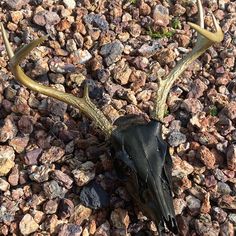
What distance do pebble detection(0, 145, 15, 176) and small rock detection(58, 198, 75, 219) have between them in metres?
→ 0.50

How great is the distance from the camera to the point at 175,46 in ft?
16.6

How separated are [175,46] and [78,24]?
0.88 m

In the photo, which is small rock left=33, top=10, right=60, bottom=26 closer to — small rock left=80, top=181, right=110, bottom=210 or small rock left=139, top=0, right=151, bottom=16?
small rock left=139, top=0, right=151, bottom=16

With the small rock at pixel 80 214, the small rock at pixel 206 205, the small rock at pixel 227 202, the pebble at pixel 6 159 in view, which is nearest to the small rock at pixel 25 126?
the pebble at pixel 6 159

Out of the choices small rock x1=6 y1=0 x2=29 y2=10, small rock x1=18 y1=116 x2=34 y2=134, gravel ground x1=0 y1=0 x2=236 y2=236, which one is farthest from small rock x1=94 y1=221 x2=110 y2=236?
small rock x1=6 y1=0 x2=29 y2=10

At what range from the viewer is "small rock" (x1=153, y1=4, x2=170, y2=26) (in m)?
5.19

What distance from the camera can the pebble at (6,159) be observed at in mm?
4234

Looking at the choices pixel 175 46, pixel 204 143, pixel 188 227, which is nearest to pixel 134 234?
pixel 188 227

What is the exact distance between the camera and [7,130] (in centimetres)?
440

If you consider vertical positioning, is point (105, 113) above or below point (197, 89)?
below

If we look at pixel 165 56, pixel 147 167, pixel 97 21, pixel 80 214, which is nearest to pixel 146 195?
pixel 147 167

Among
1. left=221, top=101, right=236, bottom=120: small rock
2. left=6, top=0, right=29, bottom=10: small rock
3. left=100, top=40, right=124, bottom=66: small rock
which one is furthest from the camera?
left=6, top=0, right=29, bottom=10: small rock

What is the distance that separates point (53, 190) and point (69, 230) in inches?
12.4

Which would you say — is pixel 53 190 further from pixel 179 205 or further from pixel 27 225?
pixel 179 205
